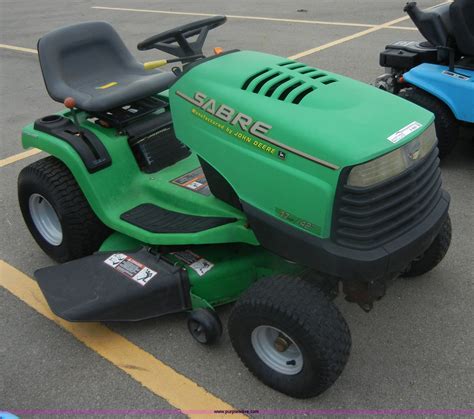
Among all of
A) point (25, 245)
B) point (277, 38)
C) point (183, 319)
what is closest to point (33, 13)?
point (277, 38)

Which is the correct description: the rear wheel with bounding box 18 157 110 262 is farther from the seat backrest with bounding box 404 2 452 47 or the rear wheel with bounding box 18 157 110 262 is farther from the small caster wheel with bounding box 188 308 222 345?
the seat backrest with bounding box 404 2 452 47

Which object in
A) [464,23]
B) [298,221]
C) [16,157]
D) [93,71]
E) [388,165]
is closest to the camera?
[388,165]

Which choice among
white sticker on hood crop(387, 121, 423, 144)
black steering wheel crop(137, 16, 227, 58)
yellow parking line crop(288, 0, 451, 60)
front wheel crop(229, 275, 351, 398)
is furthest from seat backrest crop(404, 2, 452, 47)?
yellow parking line crop(288, 0, 451, 60)

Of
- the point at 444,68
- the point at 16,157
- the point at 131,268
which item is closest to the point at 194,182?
the point at 131,268

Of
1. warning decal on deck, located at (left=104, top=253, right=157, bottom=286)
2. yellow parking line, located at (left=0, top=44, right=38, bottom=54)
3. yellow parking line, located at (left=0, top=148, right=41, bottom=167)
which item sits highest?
warning decal on deck, located at (left=104, top=253, right=157, bottom=286)

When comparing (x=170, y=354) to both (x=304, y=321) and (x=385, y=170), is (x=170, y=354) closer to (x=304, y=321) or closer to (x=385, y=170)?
(x=304, y=321)

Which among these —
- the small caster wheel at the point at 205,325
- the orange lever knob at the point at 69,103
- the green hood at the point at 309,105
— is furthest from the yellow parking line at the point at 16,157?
the small caster wheel at the point at 205,325

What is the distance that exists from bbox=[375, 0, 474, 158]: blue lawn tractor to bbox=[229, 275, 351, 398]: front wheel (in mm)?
2296

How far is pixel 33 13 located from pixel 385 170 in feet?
41.2

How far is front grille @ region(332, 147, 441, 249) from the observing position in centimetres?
193

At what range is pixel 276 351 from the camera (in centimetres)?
227

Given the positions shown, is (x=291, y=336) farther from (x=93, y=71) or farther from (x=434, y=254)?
(x=93, y=71)

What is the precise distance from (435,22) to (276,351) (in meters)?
2.89

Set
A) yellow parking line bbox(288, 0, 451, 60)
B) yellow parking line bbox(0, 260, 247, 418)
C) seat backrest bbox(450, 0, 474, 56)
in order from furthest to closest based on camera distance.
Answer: yellow parking line bbox(288, 0, 451, 60) < seat backrest bbox(450, 0, 474, 56) < yellow parking line bbox(0, 260, 247, 418)
